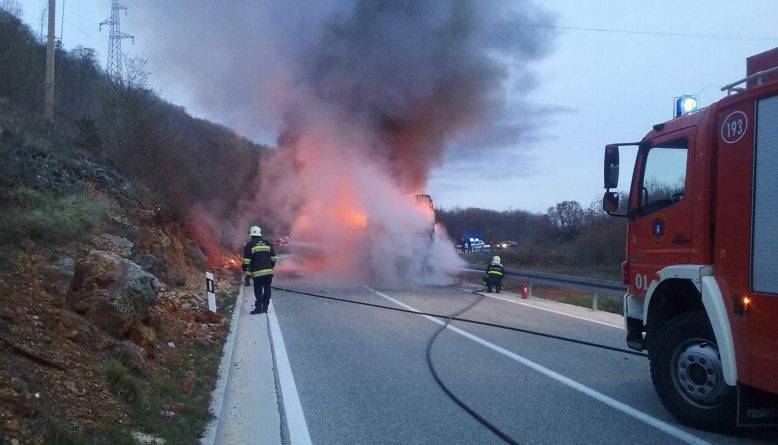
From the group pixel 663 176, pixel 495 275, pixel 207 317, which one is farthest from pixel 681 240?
pixel 495 275

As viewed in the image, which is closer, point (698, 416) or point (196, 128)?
point (698, 416)

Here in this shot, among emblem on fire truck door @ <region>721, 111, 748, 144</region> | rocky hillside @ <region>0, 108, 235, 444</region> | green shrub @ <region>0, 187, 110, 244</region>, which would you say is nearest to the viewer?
rocky hillside @ <region>0, 108, 235, 444</region>

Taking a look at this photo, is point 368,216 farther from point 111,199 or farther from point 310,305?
point 111,199

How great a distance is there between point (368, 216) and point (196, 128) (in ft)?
114

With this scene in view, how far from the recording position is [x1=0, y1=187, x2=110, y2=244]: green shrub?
7.09 metres

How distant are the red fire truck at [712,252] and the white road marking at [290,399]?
3.22 m

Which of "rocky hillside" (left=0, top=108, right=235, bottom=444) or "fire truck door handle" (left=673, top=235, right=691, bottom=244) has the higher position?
"fire truck door handle" (left=673, top=235, right=691, bottom=244)

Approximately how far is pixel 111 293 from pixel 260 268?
547 cm

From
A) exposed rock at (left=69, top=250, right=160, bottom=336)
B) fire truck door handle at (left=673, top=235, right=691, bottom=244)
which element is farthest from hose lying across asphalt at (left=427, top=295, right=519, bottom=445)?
exposed rock at (left=69, top=250, right=160, bottom=336)

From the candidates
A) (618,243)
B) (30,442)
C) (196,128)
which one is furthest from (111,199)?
(196,128)

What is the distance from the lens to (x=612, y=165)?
5.99 metres

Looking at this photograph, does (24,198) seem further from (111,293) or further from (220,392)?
(220,392)

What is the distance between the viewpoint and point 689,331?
5.14 meters

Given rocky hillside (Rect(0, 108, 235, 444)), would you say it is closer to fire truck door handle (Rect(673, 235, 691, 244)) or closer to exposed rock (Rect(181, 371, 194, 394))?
exposed rock (Rect(181, 371, 194, 394))
